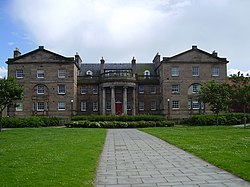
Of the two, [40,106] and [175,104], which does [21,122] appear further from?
[175,104]

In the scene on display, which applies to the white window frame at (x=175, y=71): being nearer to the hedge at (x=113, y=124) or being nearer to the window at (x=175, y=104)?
the window at (x=175, y=104)

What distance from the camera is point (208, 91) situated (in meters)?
36.8

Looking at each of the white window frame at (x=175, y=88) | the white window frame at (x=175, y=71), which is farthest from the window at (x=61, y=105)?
the white window frame at (x=175, y=71)

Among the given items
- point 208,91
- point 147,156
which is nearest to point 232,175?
point 147,156

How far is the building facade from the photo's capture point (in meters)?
52.5

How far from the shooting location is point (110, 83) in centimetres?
5206

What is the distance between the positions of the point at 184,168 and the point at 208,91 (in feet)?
92.5

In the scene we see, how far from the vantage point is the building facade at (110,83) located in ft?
172

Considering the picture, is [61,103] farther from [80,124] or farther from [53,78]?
[80,124]

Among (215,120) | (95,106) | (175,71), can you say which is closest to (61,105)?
(95,106)

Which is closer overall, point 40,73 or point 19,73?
point 19,73

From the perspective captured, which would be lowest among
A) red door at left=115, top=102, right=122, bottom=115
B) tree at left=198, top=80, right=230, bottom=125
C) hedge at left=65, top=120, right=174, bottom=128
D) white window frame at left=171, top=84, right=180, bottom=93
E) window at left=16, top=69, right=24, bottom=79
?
hedge at left=65, top=120, right=174, bottom=128

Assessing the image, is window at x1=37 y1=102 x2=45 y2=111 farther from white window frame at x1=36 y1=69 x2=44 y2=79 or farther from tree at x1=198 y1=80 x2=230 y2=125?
tree at x1=198 y1=80 x2=230 y2=125

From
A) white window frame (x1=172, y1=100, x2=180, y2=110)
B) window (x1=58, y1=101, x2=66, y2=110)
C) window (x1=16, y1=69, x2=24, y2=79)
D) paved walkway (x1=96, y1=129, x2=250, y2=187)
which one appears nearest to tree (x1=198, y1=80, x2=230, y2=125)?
white window frame (x1=172, y1=100, x2=180, y2=110)
